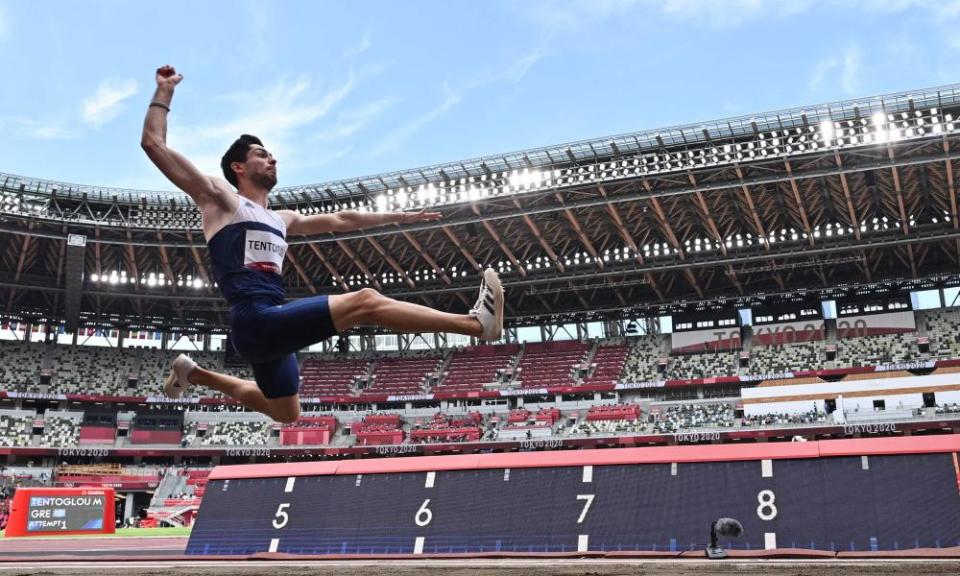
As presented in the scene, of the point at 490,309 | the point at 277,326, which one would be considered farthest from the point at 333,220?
the point at 490,309

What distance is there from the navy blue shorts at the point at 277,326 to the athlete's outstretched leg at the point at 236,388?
2.18ft

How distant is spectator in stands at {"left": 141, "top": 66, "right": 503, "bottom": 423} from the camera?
5.25 meters

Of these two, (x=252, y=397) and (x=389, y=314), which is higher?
(x=389, y=314)

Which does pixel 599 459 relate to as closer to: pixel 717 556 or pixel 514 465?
pixel 514 465

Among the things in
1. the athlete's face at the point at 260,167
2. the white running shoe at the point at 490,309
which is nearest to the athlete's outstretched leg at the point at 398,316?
the white running shoe at the point at 490,309

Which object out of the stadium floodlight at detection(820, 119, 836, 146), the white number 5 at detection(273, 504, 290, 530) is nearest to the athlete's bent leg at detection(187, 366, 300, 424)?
the white number 5 at detection(273, 504, 290, 530)

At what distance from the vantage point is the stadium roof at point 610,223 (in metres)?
38.4

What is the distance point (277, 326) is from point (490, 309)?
1.49 meters

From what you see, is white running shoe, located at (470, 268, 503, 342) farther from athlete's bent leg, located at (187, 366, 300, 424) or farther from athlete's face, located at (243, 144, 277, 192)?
athlete's face, located at (243, 144, 277, 192)

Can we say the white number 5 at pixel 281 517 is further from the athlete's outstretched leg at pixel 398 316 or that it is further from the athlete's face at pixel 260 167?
the athlete's outstretched leg at pixel 398 316

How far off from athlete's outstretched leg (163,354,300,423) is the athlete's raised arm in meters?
1.54

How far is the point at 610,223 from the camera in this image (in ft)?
154

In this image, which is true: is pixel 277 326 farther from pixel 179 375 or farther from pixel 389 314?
pixel 179 375

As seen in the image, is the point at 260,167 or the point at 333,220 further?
the point at 333,220
